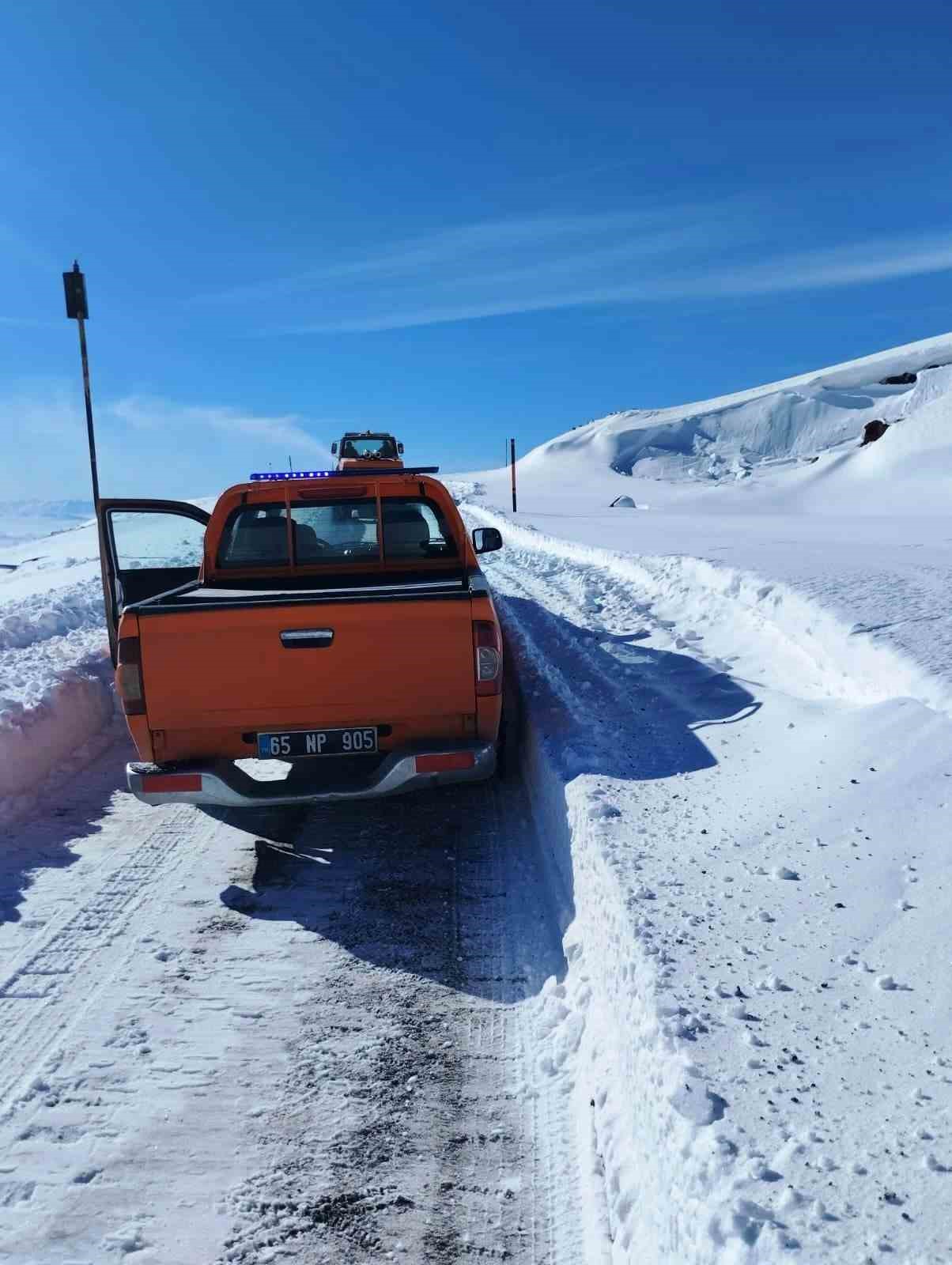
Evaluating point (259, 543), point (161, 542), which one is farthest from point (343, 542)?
point (161, 542)

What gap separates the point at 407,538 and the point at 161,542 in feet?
58.3

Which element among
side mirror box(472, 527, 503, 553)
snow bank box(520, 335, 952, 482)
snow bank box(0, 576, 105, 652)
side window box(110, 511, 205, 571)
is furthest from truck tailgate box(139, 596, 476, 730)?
snow bank box(520, 335, 952, 482)

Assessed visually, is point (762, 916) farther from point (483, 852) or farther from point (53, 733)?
point (53, 733)

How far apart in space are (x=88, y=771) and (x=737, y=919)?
4.67 metres

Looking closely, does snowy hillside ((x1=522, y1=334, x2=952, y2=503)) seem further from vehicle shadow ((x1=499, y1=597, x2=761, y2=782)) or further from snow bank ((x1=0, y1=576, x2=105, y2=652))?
vehicle shadow ((x1=499, y1=597, x2=761, y2=782))

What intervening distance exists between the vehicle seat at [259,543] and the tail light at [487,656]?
2.17 m

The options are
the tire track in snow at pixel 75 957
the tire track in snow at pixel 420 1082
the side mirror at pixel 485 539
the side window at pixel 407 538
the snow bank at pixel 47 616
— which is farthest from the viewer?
the snow bank at pixel 47 616

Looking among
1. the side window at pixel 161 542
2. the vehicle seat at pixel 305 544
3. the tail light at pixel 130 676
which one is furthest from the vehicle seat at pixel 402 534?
the side window at pixel 161 542

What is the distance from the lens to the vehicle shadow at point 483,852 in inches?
143

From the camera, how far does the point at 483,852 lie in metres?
4.55

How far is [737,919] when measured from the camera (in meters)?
3.03

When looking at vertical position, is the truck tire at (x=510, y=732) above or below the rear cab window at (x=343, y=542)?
below

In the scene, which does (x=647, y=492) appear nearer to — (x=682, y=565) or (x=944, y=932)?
(x=682, y=565)

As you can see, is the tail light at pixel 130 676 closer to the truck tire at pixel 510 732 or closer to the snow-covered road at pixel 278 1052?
the snow-covered road at pixel 278 1052
